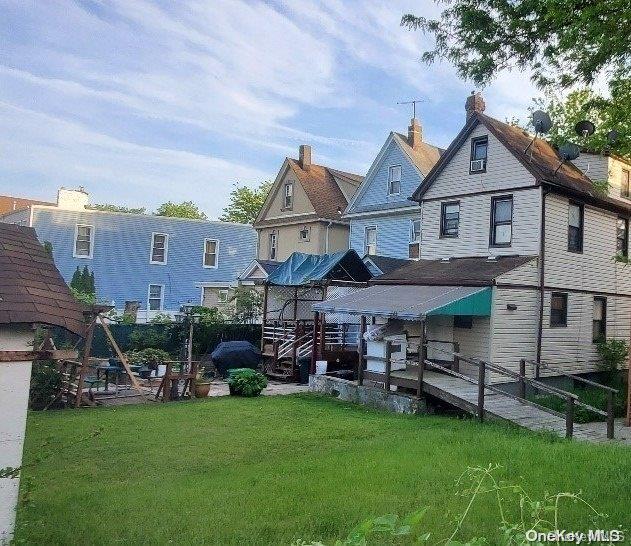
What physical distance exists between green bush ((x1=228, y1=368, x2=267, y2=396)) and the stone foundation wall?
201cm

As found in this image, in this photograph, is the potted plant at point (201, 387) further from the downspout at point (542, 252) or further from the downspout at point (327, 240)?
the downspout at point (327, 240)

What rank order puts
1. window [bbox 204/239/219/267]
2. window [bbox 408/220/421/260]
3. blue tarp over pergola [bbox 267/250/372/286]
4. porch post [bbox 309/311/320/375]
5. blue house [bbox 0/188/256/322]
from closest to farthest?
porch post [bbox 309/311/320/375] → blue tarp over pergola [bbox 267/250/372/286] → window [bbox 408/220/421/260] → blue house [bbox 0/188/256/322] → window [bbox 204/239/219/267]

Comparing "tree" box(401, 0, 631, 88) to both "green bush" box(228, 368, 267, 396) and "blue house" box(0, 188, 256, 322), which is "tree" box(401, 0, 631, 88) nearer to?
"green bush" box(228, 368, 267, 396)

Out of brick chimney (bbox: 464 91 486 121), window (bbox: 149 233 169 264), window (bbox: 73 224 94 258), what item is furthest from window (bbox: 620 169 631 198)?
window (bbox: 73 224 94 258)

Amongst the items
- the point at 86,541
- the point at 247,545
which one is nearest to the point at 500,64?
the point at 247,545

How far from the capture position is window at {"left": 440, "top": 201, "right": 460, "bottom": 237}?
1983cm

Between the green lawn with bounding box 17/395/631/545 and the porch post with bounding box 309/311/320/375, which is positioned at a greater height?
the porch post with bounding box 309/311/320/375

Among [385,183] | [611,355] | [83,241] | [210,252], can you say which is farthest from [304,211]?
[611,355]

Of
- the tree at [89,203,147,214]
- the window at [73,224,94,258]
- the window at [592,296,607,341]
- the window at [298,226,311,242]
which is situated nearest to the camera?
the window at [592,296,607,341]

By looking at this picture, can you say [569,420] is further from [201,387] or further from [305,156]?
[305,156]

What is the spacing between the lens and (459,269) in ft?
59.2

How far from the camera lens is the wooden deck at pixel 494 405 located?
1169cm

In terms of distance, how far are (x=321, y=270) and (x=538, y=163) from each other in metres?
8.37

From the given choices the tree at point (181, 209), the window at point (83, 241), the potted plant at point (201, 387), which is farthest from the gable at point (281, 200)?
the tree at point (181, 209)
